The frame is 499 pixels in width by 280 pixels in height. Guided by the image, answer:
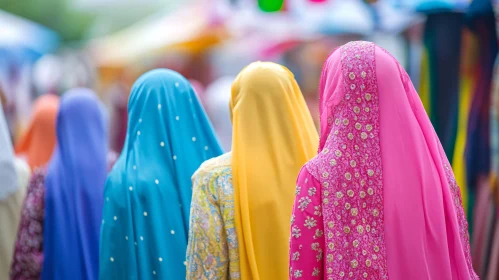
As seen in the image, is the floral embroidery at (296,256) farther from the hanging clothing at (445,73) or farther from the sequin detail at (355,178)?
the hanging clothing at (445,73)

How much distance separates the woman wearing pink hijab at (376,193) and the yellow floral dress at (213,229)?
1.57ft

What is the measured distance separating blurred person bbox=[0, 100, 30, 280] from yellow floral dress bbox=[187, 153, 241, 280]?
1.77 metres

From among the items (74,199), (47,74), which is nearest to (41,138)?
(74,199)

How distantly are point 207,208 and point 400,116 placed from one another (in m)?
0.83

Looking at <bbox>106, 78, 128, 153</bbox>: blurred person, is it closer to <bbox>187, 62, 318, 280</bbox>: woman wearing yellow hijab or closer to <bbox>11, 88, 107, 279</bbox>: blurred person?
<bbox>11, 88, 107, 279</bbox>: blurred person

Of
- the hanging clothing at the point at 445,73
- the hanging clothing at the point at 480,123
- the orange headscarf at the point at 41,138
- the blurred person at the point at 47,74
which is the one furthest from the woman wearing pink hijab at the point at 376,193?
the blurred person at the point at 47,74

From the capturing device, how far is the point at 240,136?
111 inches

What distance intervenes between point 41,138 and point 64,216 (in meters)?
0.92

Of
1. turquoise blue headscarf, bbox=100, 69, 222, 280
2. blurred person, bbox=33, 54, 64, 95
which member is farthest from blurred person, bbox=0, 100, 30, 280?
blurred person, bbox=33, 54, 64, 95

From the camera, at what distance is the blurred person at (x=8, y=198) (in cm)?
415

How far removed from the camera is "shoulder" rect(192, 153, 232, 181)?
2775mm

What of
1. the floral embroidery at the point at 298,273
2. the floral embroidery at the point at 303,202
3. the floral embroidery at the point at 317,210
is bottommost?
the floral embroidery at the point at 298,273

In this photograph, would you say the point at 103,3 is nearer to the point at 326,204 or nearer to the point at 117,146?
the point at 117,146

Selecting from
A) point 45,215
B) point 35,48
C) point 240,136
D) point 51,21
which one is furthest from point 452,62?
point 51,21
